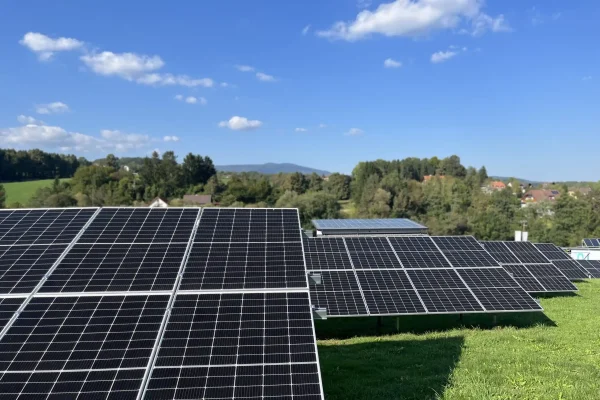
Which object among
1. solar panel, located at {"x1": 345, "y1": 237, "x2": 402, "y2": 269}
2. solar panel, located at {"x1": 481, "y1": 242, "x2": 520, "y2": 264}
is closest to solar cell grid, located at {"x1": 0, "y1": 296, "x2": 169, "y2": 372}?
solar panel, located at {"x1": 345, "y1": 237, "x2": 402, "y2": 269}

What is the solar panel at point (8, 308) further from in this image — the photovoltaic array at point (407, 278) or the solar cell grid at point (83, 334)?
the photovoltaic array at point (407, 278)

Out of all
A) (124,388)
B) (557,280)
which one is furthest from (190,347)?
(557,280)

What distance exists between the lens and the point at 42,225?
449 inches

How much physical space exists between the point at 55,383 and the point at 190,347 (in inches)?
83.9

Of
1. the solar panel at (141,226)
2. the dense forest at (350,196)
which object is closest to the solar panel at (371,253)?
the solar panel at (141,226)

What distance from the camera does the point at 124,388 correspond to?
6.16 m

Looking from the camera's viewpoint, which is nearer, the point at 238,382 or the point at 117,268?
the point at 238,382

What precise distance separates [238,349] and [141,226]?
5.68 metres

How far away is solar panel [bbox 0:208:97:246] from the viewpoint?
1059cm

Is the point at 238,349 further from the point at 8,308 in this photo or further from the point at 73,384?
the point at 8,308

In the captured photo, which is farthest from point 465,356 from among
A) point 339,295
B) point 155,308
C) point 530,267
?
point 530,267

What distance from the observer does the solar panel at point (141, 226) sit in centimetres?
1047

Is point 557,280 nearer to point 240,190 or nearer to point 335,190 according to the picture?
point 240,190

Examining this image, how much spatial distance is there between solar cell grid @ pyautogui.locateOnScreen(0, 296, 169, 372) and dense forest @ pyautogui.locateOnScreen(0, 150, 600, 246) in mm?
70429
